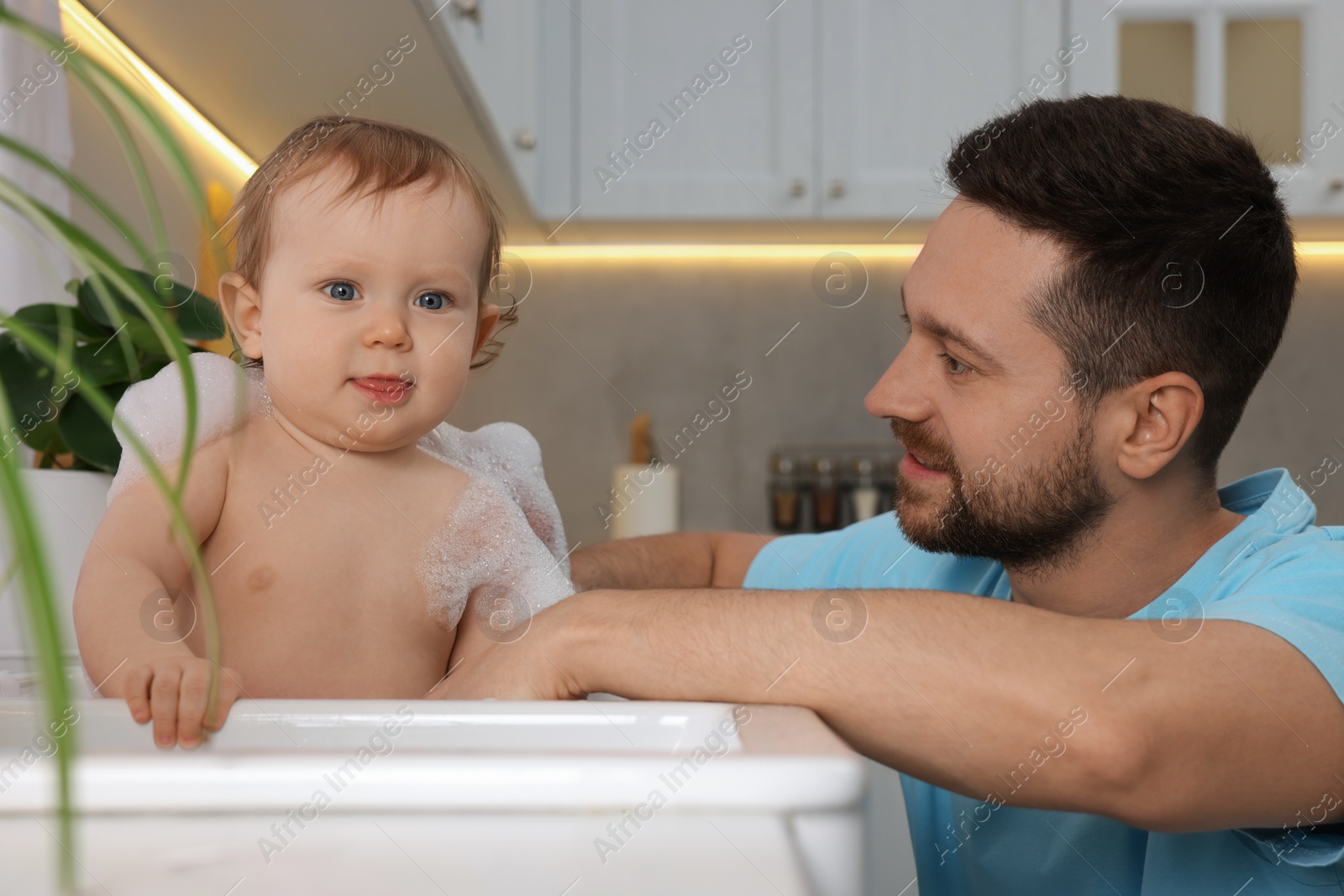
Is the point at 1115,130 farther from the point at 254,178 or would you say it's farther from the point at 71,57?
the point at 71,57

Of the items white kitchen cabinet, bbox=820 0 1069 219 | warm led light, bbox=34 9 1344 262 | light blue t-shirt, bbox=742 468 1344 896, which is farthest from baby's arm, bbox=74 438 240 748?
warm led light, bbox=34 9 1344 262

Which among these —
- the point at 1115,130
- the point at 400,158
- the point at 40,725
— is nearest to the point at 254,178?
the point at 400,158

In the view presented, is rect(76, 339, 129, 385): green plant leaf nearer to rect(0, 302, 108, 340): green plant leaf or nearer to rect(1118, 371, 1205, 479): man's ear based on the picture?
rect(0, 302, 108, 340): green plant leaf

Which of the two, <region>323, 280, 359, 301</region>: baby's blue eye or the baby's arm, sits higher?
<region>323, 280, 359, 301</region>: baby's blue eye

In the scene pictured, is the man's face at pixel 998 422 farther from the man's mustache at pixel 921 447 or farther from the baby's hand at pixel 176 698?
the baby's hand at pixel 176 698

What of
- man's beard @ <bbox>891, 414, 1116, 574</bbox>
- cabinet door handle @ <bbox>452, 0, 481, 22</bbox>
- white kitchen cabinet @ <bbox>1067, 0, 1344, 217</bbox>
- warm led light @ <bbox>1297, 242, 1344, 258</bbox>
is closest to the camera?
man's beard @ <bbox>891, 414, 1116, 574</bbox>

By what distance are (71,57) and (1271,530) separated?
87cm

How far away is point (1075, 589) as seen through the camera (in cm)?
92

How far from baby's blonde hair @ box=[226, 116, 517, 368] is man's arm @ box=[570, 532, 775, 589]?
1.53ft

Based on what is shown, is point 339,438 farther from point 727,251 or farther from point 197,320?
point 727,251

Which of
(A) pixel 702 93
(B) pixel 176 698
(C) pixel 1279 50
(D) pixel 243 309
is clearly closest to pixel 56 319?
(D) pixel 243 309

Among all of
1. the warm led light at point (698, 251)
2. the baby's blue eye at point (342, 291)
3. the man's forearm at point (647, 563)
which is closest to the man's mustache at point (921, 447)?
the man's forearm at point (647, 563)

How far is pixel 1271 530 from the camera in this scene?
82 centimetres

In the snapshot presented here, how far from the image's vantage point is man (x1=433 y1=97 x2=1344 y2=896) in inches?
20.3
